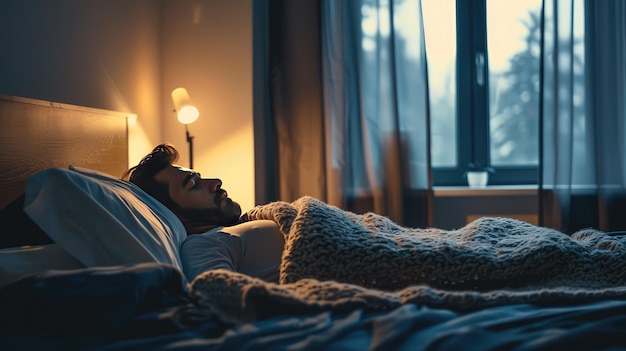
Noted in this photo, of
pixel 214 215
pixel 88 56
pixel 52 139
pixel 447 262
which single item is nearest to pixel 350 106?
pixel 88 56

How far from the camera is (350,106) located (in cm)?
314

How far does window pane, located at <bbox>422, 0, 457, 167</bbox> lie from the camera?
3.21 metres

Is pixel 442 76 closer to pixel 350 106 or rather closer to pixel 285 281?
pixel 350 106

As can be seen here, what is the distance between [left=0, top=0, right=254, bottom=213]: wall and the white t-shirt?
1.14m

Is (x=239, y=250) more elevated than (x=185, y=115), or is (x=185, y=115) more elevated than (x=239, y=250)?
(x=185, y=115)

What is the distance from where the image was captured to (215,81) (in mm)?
3188

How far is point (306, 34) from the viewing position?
10.3 ft

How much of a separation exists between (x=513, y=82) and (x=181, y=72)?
1646 millimetres

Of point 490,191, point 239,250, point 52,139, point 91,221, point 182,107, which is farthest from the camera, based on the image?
point 490,191

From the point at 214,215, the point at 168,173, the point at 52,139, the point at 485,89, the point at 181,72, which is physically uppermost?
the point at 181,72

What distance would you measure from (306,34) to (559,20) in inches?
45.9

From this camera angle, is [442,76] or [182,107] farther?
[442,76]

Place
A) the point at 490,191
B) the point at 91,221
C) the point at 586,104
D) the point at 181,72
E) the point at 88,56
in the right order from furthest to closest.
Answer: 1. the point at 181,72
2. the point at 490,191
3. the point at 586,104
4. the point at 88,56
5. the point at 91,221

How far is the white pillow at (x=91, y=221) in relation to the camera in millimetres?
1370
